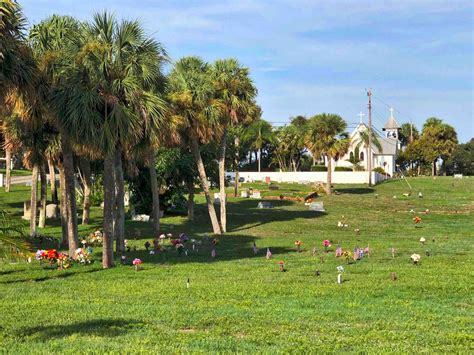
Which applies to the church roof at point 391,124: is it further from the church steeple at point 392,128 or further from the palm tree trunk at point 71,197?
the palm tree trunk at point 71,197

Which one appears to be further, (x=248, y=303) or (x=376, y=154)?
(x=376, y=154)

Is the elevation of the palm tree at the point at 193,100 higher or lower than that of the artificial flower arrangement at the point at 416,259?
higher

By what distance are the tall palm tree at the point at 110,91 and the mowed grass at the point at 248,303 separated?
3.75m

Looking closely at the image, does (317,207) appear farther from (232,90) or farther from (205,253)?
(205,253)

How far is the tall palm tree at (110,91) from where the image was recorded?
19.5m

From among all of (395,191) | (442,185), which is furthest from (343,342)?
(442,185)

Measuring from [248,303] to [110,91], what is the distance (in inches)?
360

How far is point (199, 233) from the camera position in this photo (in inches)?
1329

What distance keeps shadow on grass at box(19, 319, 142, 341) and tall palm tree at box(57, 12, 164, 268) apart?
863 centimetres

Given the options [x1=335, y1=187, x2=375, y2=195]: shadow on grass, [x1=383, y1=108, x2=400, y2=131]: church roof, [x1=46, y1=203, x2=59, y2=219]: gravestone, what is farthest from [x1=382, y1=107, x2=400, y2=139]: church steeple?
[x1=46, y1=203, x2=59, y2=219]: gravestone

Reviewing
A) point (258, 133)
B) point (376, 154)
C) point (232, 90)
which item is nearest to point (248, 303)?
point (232, 90)

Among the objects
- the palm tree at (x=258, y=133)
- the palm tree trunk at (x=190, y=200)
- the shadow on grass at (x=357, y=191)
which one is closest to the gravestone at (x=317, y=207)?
the palm tree trunk at (x=190, y=200)

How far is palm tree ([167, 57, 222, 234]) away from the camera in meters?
32.1

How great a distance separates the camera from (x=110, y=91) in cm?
2002
